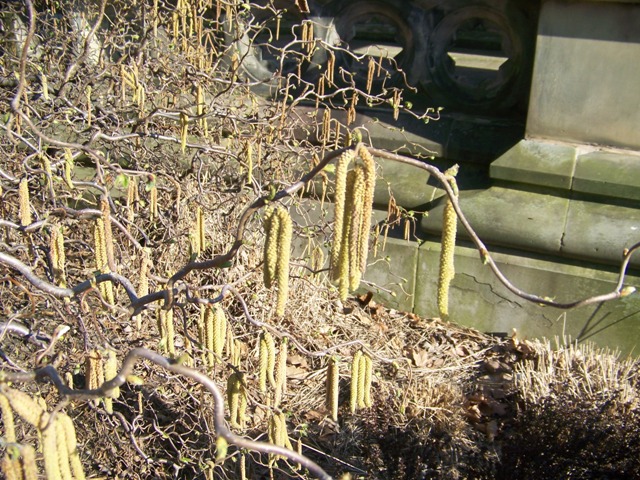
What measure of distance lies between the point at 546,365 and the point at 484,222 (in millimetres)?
985

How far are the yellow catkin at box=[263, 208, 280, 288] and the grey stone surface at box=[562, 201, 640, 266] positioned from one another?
3.10 metres

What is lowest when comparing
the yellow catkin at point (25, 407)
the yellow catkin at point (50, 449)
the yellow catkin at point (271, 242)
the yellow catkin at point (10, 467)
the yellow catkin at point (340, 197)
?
the yellow catkin at point (10, 467)

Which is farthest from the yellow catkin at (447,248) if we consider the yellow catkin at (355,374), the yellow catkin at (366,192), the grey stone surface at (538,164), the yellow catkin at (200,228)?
the grey stone surface at (538,164)

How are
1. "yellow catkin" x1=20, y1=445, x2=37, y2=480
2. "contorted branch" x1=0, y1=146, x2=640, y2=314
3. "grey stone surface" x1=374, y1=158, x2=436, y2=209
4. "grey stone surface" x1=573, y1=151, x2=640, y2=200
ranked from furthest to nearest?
"grey stone surface" x1=374, y1=158, x2=436, y2=209 → "grey stone surface" x1=573, y1=151, x2=640, y2=200 → "contorted branch" x1=0, y1=146, x2=640, y2=314 → "yellow catkin" x1=20, y1=445, x2=37, y2=480

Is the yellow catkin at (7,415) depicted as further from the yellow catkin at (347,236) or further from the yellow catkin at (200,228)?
the yellow catkin at (200,228)

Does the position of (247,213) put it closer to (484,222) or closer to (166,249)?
(166,249)

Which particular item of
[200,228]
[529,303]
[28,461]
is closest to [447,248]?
[28,461]

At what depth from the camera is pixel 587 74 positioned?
4.09 m

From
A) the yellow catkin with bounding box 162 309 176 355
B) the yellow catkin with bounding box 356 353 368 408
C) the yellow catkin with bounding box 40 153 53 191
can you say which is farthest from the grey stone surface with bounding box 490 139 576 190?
the yellow catkin with bounding box 40 153 53 191

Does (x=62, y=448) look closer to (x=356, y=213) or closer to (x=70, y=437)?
Result: (x=70, y=437)

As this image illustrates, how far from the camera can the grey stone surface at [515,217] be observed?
437cm

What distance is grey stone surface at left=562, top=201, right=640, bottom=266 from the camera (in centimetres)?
418

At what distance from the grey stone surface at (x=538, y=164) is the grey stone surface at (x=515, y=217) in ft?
0.39

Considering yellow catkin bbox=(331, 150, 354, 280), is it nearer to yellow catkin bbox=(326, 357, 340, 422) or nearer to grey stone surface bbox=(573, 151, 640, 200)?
yellow catkin bbox=(326, 357, 340, 422)
